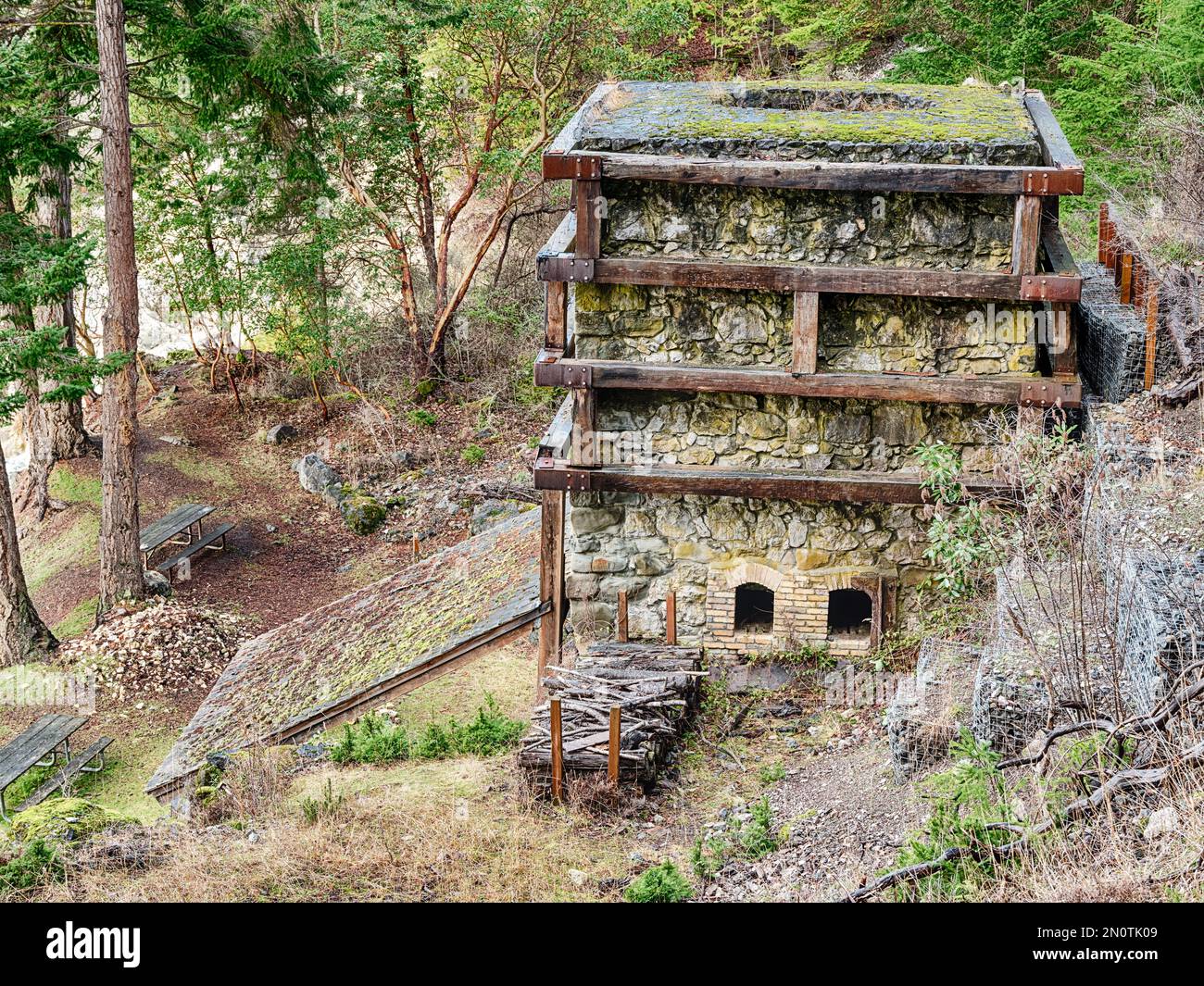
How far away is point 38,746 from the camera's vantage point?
12.4 meters

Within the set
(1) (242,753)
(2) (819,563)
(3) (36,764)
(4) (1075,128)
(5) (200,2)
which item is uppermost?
(5) (200,2)

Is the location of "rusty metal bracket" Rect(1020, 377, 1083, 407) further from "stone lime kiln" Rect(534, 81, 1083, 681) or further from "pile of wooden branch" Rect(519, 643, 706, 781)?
"pile of wooden branch" Rect(519, 643, 706, 781)

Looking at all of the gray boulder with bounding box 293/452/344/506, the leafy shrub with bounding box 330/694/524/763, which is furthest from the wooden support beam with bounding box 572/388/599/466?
the gray boulder with bounding box 293/452/344/506

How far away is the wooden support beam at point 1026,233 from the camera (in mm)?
9711

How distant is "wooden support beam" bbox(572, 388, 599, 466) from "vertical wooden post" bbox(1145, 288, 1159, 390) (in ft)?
16.2

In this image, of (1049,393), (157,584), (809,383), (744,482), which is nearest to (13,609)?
(157,584)

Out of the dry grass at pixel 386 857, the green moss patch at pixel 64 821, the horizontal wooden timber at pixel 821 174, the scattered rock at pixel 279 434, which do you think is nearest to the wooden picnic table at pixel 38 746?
the green moss patch at pixel 64 821

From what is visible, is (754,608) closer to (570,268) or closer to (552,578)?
(552,578)

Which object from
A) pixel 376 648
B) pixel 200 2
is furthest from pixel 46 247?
pixel 376 648

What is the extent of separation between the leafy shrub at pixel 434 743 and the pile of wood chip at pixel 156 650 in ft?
16.4

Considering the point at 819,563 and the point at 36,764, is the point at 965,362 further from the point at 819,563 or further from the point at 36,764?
A: the point at 36,764

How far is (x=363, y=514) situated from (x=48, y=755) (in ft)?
25.1

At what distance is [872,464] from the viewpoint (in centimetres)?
1076
